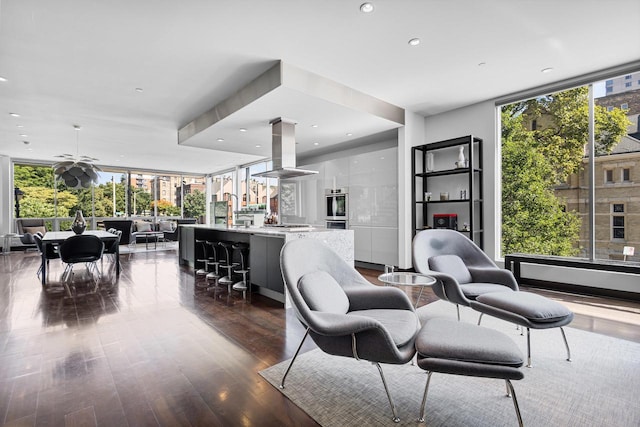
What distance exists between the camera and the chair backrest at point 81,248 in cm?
484

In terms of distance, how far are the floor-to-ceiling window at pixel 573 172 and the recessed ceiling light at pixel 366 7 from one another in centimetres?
333

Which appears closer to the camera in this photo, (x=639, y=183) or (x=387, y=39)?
(x=387, y=39)

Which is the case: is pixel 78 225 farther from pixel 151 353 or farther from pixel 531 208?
pixel 531 208

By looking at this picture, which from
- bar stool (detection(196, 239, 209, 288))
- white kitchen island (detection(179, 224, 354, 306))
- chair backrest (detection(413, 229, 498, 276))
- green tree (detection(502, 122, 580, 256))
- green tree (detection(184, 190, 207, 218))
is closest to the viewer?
chair backrest (detection(413, 229, 498, 276))

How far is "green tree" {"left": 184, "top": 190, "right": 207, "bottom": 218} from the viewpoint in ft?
42.5

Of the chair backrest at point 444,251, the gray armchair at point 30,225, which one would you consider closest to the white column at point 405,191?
the chair backrest at point 444,251

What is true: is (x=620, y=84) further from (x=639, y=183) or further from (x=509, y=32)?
(x=509, y=32)

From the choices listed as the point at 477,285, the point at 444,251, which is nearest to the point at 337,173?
the point at 444,251

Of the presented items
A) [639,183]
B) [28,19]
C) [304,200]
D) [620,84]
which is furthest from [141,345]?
[620,84]

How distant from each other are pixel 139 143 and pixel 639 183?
9.23m

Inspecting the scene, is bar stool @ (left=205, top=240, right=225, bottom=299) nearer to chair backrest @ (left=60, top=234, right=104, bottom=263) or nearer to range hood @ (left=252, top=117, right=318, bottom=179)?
range hood @ (left=252, top=117, right=318, bottom=179)

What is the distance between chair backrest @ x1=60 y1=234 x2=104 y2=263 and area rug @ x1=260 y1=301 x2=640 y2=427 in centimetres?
439

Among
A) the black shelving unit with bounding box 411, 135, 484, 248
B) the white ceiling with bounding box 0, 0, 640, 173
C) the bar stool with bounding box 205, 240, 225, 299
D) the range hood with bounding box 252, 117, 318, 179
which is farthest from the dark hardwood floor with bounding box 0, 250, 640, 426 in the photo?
the white ceiling with bounding box 0, 0, 640, 173

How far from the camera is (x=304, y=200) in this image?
24.9 feet
